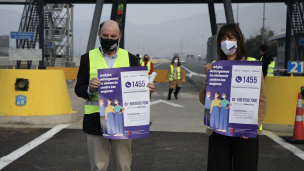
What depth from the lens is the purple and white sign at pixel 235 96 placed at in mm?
3236

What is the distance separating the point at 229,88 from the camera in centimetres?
329

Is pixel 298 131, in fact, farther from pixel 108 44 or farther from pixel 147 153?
pixel 108 44

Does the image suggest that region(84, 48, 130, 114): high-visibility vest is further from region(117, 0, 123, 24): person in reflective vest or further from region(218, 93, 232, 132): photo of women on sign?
region(117, 0, 123, 24): person in reflective vest

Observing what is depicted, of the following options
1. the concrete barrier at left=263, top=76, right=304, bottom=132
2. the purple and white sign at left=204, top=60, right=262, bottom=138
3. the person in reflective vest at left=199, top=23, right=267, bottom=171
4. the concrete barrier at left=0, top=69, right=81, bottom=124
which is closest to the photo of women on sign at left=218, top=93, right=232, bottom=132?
the purple and white sign at left=204, top=60, right=262, bottom=138

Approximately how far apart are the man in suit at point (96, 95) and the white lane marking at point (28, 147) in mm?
2479

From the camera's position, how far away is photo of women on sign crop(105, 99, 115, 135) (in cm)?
329

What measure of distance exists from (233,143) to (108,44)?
1498mm

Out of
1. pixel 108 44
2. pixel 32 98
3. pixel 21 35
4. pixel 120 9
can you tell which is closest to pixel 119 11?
pixel 120 9

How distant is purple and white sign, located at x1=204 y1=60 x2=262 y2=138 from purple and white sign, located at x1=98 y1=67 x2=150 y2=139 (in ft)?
2.12

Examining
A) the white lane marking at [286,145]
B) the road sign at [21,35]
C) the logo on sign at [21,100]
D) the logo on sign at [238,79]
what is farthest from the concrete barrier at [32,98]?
the road sign at [21,35]

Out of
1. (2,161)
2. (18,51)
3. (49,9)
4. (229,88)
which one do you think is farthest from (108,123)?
(49,9)

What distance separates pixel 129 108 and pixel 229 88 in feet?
3.08

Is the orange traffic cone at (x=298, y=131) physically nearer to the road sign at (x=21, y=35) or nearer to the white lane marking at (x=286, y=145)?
the white lane marking at (x=286, y=145)

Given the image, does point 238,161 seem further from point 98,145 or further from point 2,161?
point 2,161
